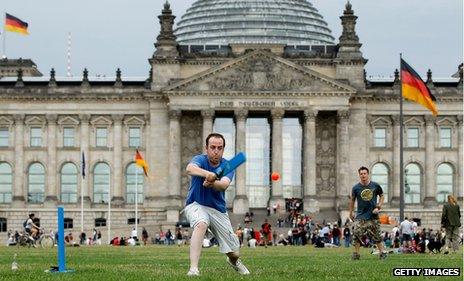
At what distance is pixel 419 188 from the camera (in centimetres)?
10862

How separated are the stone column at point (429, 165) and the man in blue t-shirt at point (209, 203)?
85459mm

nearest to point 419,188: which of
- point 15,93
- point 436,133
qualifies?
point 436,133

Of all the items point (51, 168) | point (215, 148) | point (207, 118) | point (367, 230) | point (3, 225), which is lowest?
point (3, 225)

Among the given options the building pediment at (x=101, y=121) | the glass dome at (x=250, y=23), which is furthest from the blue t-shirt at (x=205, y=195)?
the glass dome at (x=250, y=23)

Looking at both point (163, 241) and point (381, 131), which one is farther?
point (381, 131)

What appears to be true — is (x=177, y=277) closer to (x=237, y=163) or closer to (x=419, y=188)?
(x=237, y=163)

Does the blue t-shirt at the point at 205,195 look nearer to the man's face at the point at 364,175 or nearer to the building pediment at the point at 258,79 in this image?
the man's face at the point at 364,175

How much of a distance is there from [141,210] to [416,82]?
150 ft

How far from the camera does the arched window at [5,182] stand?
108 meters

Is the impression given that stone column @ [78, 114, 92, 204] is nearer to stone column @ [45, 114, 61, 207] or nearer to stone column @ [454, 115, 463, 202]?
stone column @ [45, 114, 61, 207]

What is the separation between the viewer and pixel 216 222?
22.7 meters

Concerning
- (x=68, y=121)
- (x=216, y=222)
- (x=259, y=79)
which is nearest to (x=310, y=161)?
(x=259, y=79)

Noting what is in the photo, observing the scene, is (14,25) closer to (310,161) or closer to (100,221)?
(100,221)

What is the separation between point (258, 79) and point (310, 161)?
7837 millimetres
